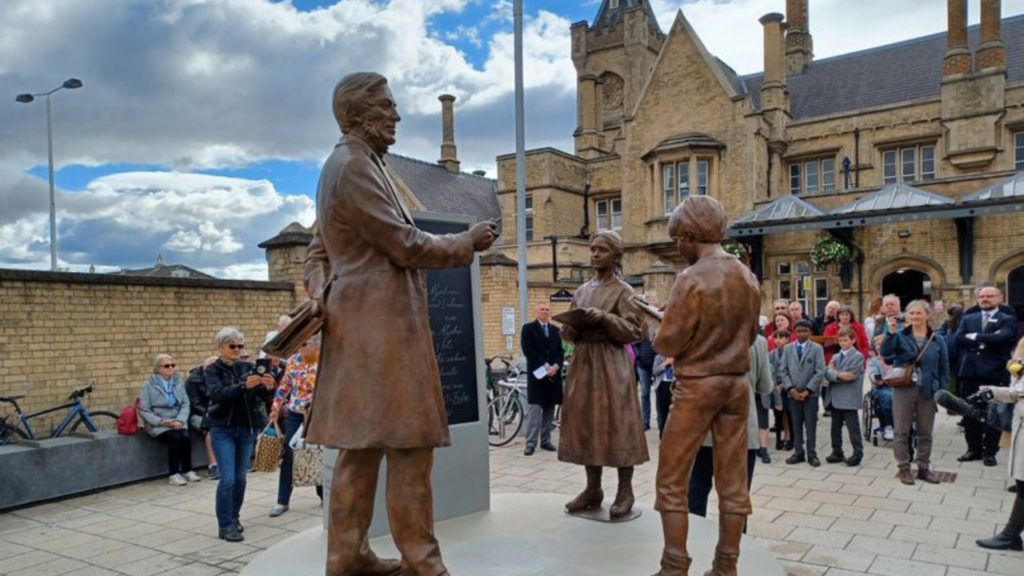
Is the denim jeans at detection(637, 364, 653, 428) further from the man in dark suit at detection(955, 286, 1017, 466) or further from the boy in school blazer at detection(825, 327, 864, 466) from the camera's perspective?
the man in dark suit at detection(955, 286, 1017, 466)

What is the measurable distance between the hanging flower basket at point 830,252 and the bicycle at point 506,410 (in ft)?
43.5

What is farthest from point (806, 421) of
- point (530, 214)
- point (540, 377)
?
point (530, 214)

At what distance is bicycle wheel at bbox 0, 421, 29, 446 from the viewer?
27.3 ft

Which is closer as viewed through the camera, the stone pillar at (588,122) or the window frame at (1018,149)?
the window frame at (1018,149)

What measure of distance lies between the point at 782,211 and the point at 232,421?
19.1 meters

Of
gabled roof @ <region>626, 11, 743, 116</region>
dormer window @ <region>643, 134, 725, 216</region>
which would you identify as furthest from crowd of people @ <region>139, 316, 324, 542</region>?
gabled roof @ <region>626, 11, 743, 116</region>

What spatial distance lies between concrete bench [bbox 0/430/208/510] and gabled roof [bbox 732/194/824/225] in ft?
57.5

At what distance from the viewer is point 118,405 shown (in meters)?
9.79

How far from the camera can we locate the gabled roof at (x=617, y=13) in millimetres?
41688

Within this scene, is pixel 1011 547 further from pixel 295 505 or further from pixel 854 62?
pixel 854 62

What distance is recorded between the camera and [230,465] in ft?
19.8

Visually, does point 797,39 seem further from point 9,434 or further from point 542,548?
point 542,548


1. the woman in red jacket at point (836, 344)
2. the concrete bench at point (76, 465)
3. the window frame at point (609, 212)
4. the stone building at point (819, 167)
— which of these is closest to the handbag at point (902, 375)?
the woman in red jacket at point (836, 344)

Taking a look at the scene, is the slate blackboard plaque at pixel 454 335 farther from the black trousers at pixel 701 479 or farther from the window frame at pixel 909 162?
the window frame at pixel 909 162
